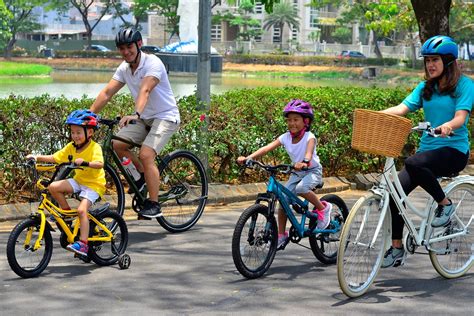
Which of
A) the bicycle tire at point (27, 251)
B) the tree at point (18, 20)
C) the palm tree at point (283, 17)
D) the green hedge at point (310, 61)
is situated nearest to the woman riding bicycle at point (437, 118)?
the bicycle tire at point (27, 251)

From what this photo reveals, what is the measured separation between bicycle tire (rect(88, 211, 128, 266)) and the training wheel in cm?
10

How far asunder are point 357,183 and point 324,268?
15.9ft

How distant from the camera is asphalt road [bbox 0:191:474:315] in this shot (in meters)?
6.85

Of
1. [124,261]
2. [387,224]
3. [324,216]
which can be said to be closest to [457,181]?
[387,224]

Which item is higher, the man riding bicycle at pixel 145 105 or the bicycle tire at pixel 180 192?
the man riding bicycle at pixel 145 105

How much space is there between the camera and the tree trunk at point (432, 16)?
14.6m

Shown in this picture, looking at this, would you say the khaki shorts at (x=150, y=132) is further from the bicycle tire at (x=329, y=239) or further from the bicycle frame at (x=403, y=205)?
the bicycle frame at (x=403, y=205)

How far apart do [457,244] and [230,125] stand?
4.64 metres

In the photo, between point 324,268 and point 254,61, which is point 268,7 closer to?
point 324,268

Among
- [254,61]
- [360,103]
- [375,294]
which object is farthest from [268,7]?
[254,61]

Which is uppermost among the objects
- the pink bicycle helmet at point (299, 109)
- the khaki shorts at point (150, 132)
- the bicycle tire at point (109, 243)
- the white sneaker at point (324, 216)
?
the pink bicycle helmet at point (299, 109)

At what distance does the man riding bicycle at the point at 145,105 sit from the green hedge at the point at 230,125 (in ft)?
5.15

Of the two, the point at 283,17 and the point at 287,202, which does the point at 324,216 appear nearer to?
the point at 287,202

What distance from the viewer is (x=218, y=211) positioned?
1099 cm
